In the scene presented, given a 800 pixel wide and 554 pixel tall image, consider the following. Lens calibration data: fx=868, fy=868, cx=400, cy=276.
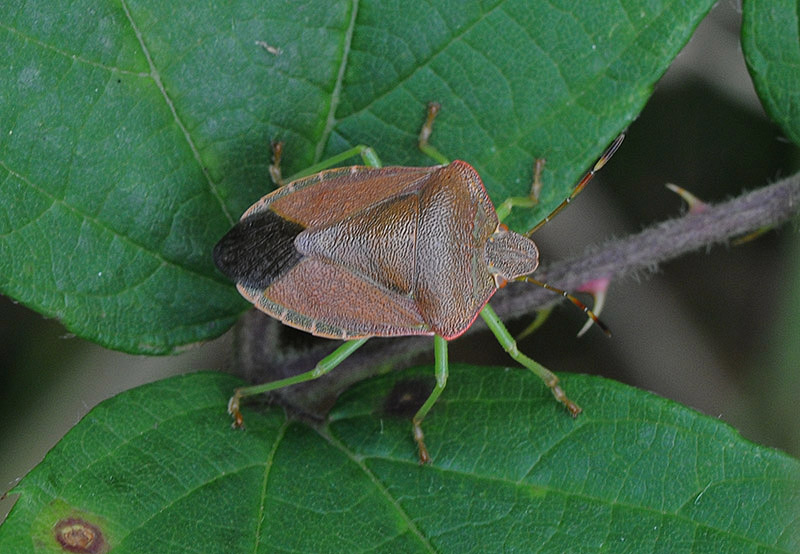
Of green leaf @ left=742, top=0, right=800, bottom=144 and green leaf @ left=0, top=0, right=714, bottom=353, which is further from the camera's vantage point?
green leaf @ left=742, top=0, right=800, bottom=144

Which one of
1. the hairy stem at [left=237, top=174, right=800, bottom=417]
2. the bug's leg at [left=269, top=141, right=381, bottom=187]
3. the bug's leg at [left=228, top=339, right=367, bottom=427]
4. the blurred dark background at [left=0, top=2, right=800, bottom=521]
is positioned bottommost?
the blurred dark background at [left=0, top=2, right=800, bottom=521]

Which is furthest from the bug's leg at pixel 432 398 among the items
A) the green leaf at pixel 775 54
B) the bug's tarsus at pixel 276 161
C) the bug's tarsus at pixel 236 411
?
the green leaf at pixel 775 54

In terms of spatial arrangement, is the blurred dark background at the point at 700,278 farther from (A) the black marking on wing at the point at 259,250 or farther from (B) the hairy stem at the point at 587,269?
(A) the black marking on wing at the point at 259,250

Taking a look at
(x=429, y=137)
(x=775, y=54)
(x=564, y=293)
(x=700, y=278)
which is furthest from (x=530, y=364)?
(x=700, y=278)

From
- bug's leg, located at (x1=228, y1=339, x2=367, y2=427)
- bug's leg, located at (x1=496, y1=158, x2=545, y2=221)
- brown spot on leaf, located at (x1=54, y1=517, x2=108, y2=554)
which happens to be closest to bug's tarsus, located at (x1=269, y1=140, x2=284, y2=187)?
bug's leg, located at (x1=228, y1=339, x2=367, y2=427)

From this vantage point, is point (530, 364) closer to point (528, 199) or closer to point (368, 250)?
point (528, 199)

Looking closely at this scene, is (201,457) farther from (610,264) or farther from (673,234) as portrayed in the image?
(673,234)

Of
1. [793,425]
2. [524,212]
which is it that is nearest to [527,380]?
[524,212]

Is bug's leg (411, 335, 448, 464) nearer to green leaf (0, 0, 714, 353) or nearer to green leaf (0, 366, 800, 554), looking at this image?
green leaf (0, 366, 800, 554)
